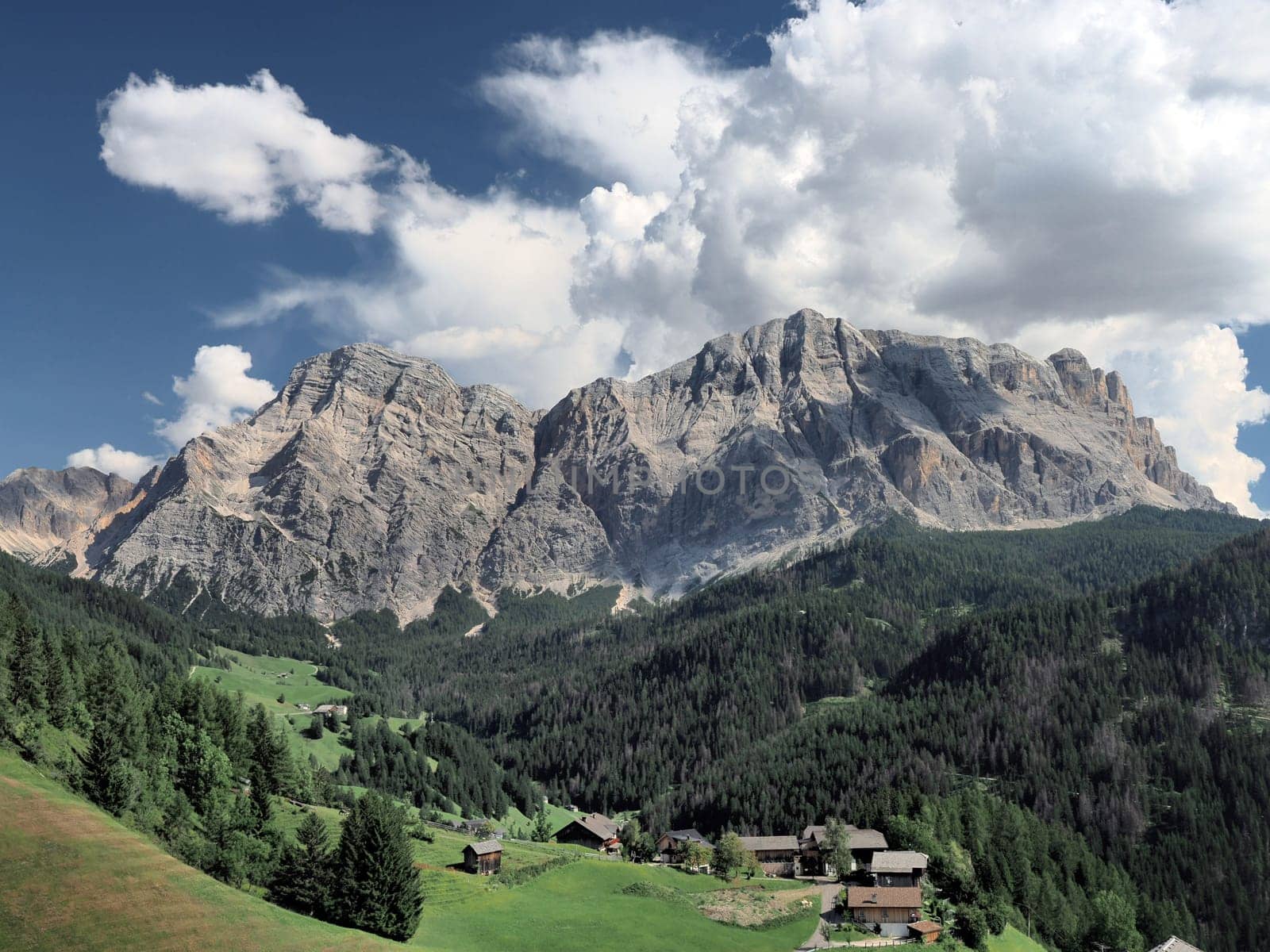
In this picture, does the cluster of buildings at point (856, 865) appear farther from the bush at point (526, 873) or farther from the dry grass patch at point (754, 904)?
the dry grass patch at point (754, 904)

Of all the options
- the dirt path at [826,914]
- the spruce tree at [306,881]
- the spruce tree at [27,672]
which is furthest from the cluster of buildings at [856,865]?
the spruce tree at [27,672]

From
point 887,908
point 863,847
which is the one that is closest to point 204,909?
point 887,908

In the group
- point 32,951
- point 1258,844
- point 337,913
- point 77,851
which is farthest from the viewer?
point 1258,844

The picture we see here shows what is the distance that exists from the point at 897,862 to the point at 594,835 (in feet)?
222

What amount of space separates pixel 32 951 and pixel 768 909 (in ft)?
248

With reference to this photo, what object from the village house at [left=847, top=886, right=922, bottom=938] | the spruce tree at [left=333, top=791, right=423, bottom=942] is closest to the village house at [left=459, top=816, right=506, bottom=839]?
the village house at [left=847, top=886, right=922, bottom=938]

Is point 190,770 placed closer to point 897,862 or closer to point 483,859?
point 483,859

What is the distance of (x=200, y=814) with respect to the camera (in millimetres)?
94312

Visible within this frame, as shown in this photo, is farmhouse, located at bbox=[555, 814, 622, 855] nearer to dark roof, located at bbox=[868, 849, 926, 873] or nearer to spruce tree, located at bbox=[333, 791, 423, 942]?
dark roof, located at bbox=[868, 849, 926, 873]

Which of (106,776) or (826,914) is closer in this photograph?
(106,776)

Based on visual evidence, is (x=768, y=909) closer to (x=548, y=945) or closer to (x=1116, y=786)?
(x=548, y=945)

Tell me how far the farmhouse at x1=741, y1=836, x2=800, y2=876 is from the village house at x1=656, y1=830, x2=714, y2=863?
277 inches

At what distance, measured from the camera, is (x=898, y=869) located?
118 meters

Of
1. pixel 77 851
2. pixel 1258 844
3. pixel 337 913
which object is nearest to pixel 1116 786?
pixel 1258 844
